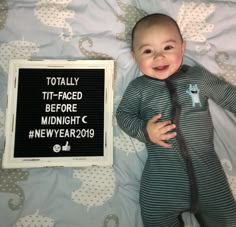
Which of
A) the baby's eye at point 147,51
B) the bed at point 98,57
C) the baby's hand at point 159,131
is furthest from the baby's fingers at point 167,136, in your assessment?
the baby's eye at point 147,51

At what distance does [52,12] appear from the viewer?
4.58ft

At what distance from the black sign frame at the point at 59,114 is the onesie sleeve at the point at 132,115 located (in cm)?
6

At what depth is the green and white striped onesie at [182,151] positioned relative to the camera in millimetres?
1149

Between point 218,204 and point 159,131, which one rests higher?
point 159,131

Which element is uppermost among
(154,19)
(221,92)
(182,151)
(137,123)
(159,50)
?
(154,19)

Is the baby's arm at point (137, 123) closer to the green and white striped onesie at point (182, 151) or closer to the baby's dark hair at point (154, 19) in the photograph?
the green and white striped onesie at point (182, 151)

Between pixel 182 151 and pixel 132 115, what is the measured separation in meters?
0.22

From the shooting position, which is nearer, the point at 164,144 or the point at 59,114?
the point at 164,144

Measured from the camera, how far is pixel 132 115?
126 centimetres

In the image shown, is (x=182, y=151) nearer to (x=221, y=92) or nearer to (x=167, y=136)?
(x=167, y=136)

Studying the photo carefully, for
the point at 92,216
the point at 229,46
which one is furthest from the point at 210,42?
the point at 92,216

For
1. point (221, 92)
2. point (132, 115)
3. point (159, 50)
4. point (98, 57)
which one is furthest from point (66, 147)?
point (221, 92)

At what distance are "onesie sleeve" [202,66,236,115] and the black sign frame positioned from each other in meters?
0.37

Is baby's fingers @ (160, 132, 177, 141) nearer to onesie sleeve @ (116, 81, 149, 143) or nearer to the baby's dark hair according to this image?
onesie sleeve @ (116, 81, 149, 143)
